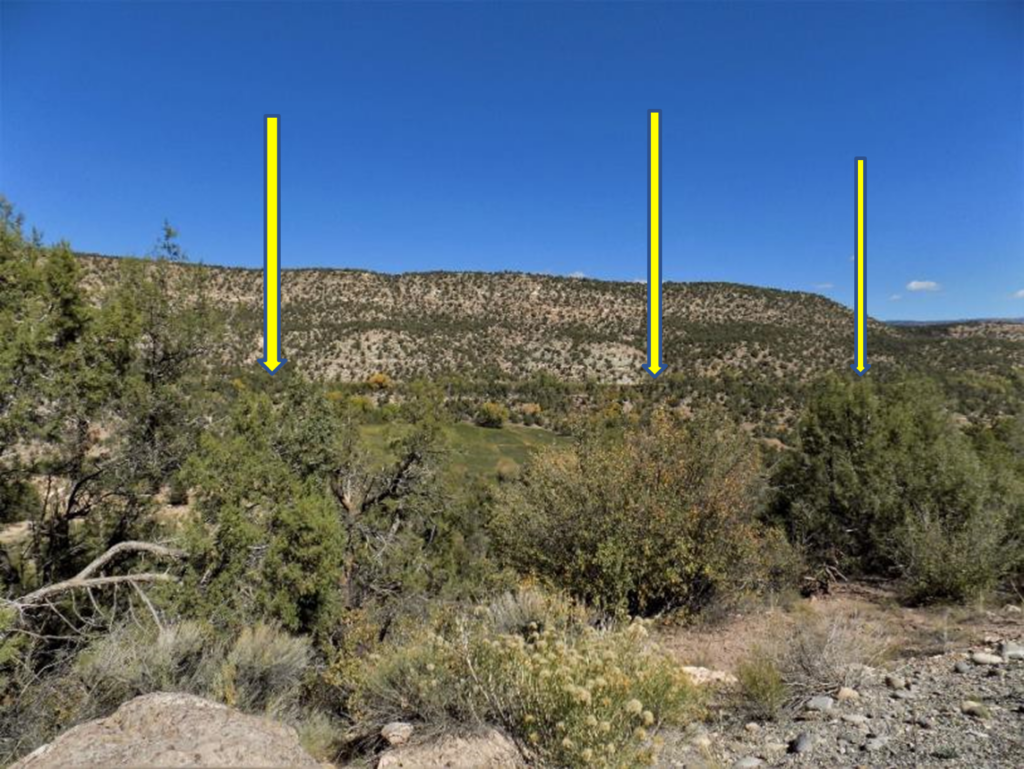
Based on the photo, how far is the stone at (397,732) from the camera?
4.33 metres

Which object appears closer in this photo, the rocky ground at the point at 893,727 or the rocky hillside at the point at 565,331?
the rocky ground at the point at 893,727

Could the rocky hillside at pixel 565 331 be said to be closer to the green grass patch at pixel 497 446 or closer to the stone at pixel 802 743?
the green grass patch at pixel 497 446

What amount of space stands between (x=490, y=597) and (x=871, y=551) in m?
7.87

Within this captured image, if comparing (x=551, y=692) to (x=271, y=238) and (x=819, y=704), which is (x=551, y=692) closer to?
(x=819, y=704)

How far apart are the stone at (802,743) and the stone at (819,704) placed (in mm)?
541

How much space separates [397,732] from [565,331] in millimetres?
56846

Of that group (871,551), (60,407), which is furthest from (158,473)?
(871,551)

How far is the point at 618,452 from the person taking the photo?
904 centimetres

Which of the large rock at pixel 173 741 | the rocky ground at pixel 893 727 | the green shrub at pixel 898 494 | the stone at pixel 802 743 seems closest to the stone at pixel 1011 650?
the rocky ground at pixel 893 727

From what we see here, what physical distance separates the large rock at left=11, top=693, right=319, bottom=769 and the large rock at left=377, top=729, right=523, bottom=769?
2.90 ft

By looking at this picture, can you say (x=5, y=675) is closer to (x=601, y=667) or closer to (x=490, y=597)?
(x=490, y=597)

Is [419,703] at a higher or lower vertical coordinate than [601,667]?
lower

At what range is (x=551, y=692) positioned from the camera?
12.0ft

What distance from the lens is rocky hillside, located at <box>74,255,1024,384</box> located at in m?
47.8
